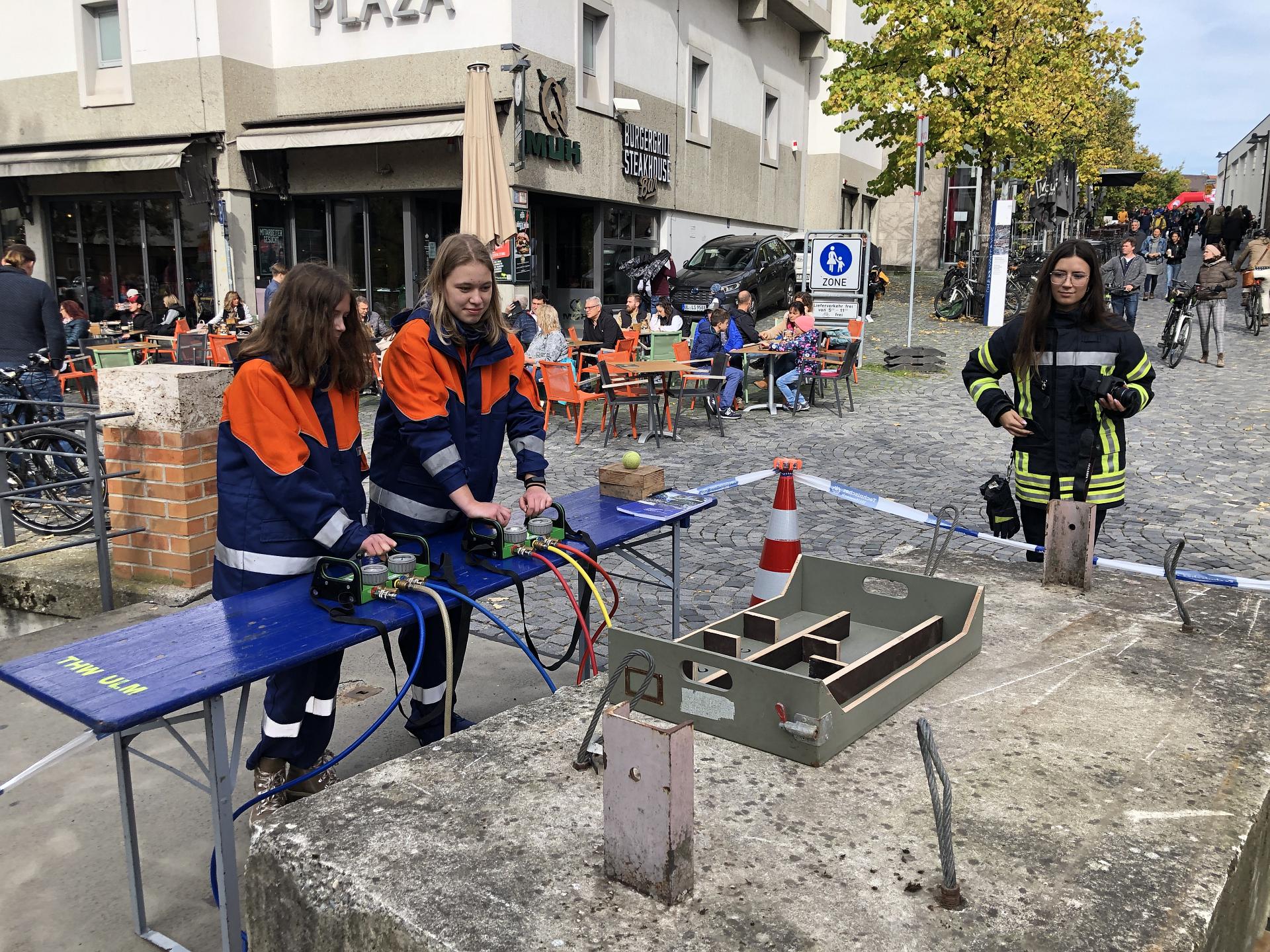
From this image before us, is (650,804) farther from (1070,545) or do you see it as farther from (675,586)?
(675,586)

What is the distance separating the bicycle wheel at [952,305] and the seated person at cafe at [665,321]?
28.1 feet

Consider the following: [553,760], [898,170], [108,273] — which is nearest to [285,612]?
[553,760]

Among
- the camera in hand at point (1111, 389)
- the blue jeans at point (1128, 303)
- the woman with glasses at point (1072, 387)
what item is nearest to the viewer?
the camera in hand at point (1111, 389)

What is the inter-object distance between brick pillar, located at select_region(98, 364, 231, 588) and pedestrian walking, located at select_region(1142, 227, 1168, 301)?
996 inches

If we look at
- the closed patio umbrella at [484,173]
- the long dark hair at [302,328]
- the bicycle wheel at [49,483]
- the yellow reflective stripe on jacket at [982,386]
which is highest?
the closed patio umbrella at [484,173]

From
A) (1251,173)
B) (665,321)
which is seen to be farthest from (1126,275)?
(1251,173)

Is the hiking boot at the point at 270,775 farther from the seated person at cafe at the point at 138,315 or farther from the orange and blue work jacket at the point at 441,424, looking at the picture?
the seated person at cafe at the point at 138,315

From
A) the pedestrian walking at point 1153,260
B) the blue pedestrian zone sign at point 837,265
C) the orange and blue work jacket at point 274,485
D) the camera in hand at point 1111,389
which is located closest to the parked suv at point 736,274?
the blue pedestrian zone sign at point 837,265

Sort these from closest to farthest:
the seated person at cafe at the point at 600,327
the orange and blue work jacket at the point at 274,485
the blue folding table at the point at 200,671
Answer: the blue folding table at the point at 200,671, the orange and blue work jacket at the point at 274,485, the seated person at cafe at the point at 600,327

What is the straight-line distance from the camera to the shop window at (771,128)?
2611 centimetres

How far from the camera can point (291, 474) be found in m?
3.02

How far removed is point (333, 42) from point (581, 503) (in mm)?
14371

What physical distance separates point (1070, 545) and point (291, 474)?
2.37 m

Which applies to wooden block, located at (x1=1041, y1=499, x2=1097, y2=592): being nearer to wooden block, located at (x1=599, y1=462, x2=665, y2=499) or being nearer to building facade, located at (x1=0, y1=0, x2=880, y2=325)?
wooden block, located at (x1=599, y1=462, x2=665, y2=499)
